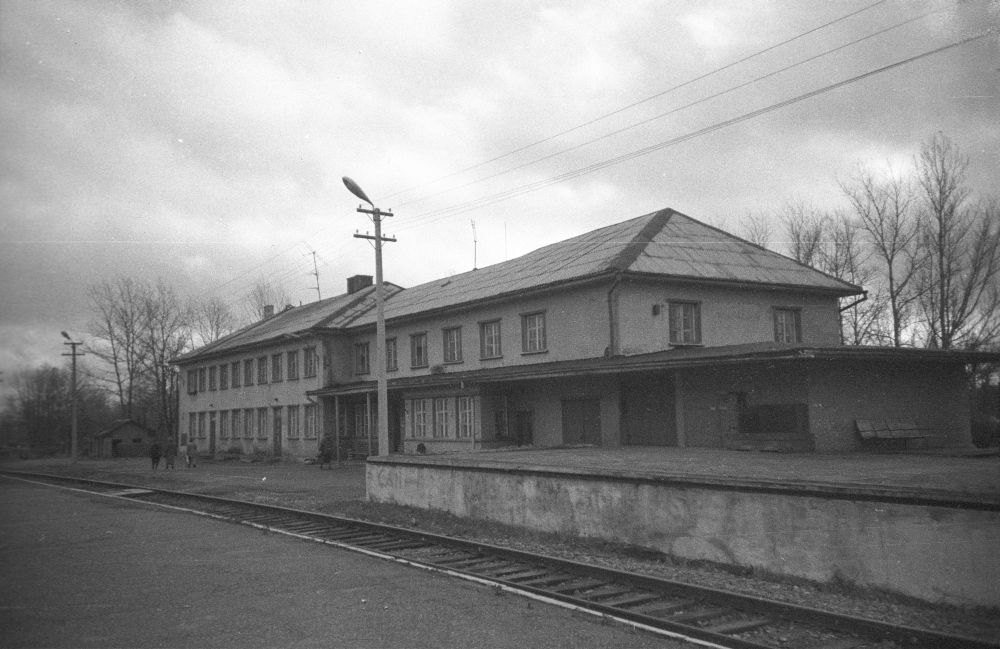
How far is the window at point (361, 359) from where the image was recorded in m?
36.7

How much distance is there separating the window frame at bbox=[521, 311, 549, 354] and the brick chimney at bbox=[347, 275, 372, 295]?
2190 centimetres

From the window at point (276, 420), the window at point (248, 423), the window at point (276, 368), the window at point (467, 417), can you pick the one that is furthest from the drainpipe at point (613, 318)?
the window at point (248, 423)

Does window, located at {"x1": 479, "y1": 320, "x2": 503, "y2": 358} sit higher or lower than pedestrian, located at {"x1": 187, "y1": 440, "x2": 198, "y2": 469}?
higher

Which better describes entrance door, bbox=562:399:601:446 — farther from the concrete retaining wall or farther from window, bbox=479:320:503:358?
the concrete retaining wall

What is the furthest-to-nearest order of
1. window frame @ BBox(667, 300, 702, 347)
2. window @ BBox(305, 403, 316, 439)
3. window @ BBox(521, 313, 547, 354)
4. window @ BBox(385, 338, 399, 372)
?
window @ BBox(305, 403, 316, 439), window @ BBox(385, 338, 399, 372), window @ BBox(521, 313, 547, 354), window frame @ BBox(667, 300, 702, 347)

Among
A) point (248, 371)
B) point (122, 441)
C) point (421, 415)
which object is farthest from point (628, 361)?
point (122, 441)

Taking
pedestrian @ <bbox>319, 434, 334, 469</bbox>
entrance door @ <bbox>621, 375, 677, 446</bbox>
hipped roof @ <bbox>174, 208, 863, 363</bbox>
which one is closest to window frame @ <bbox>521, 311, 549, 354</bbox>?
hipped roof @ <bbox>174, 208, 863, 363</bbox>

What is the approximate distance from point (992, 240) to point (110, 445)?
2072 inches

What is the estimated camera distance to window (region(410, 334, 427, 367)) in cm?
3203

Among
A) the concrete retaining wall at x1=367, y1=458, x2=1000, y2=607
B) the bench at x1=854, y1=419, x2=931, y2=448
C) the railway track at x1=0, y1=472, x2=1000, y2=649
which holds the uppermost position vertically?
the bench at x1=854, y1=419, x2=931, y2=448

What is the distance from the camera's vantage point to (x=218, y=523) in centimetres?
1515

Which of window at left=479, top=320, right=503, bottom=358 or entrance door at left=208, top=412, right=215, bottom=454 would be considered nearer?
window at left=479, top=320, right=503, bottom=358

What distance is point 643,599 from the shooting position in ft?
26.9

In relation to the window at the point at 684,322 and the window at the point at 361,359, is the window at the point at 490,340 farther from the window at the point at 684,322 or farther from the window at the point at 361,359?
the window at the point at 361,359
